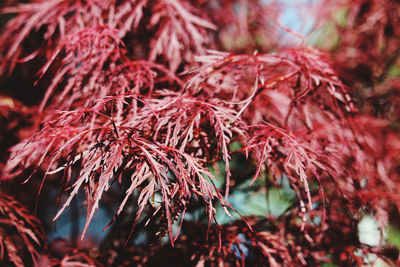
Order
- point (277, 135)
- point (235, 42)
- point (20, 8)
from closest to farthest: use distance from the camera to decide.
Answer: point (277, 135)
point (20, 8)
point (235, 42)

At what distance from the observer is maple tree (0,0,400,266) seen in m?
0.74

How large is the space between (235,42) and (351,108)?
104cm

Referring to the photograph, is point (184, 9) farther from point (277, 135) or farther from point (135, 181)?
point (135, 181)

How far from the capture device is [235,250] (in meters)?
1.04

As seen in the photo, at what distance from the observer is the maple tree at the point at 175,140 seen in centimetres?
74

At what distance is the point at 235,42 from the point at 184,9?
70 centimetres

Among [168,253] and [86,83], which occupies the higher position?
[86,83]

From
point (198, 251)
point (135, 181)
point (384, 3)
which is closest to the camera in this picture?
point (135, 181)

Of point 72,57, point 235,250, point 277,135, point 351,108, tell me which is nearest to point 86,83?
point 72,57

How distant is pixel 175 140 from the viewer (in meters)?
0.77

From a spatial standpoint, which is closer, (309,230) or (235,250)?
(235,250)

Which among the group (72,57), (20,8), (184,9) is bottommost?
(72,57)

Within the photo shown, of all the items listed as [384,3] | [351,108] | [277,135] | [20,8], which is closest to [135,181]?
[277,135]

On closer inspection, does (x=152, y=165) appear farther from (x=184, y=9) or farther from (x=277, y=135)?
(x=184, y=9)
